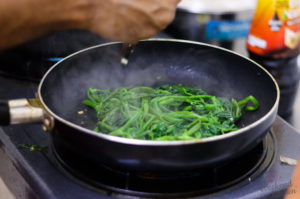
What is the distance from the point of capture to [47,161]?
4.45 feet

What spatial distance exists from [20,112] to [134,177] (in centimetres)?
47

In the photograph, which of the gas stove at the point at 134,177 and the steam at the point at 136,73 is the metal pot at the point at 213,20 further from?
the gas stove at the point at 134,177

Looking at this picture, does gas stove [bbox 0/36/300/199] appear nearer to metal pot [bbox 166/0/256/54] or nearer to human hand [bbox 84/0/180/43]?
human hand [bbox 84/0/180/43]

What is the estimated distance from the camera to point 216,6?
7.51 ft

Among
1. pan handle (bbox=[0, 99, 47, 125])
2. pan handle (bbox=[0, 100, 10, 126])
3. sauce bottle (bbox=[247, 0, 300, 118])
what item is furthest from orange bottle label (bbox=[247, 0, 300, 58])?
pan handle (bbox=[0, 100, 10, 126])

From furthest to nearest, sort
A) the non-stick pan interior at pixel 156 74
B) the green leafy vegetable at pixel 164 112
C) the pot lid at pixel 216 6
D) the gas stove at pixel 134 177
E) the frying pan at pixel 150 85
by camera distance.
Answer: the pot lid at pixel 216 6
the non-stick pan interior at pixel 156 74
the green leafy vegetable at pixel 164 112
the gas stove at pixel 134 177
the frying pan at pixel 150 85

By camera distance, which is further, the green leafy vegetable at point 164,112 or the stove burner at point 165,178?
the green leafy vegetable at point 164,112

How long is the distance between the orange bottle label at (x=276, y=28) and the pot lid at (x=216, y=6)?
40 centimetres

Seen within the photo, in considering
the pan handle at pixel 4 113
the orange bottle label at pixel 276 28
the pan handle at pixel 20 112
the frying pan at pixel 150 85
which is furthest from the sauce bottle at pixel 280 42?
the pan handle at pixel 4 113

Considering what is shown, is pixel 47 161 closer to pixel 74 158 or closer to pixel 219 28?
pixel 74 158

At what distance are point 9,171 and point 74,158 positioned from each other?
1.09ft

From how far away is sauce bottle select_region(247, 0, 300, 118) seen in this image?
177cm

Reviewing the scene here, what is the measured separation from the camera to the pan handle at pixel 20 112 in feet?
3.78

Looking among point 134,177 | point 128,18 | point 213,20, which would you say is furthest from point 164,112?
point 213,20
